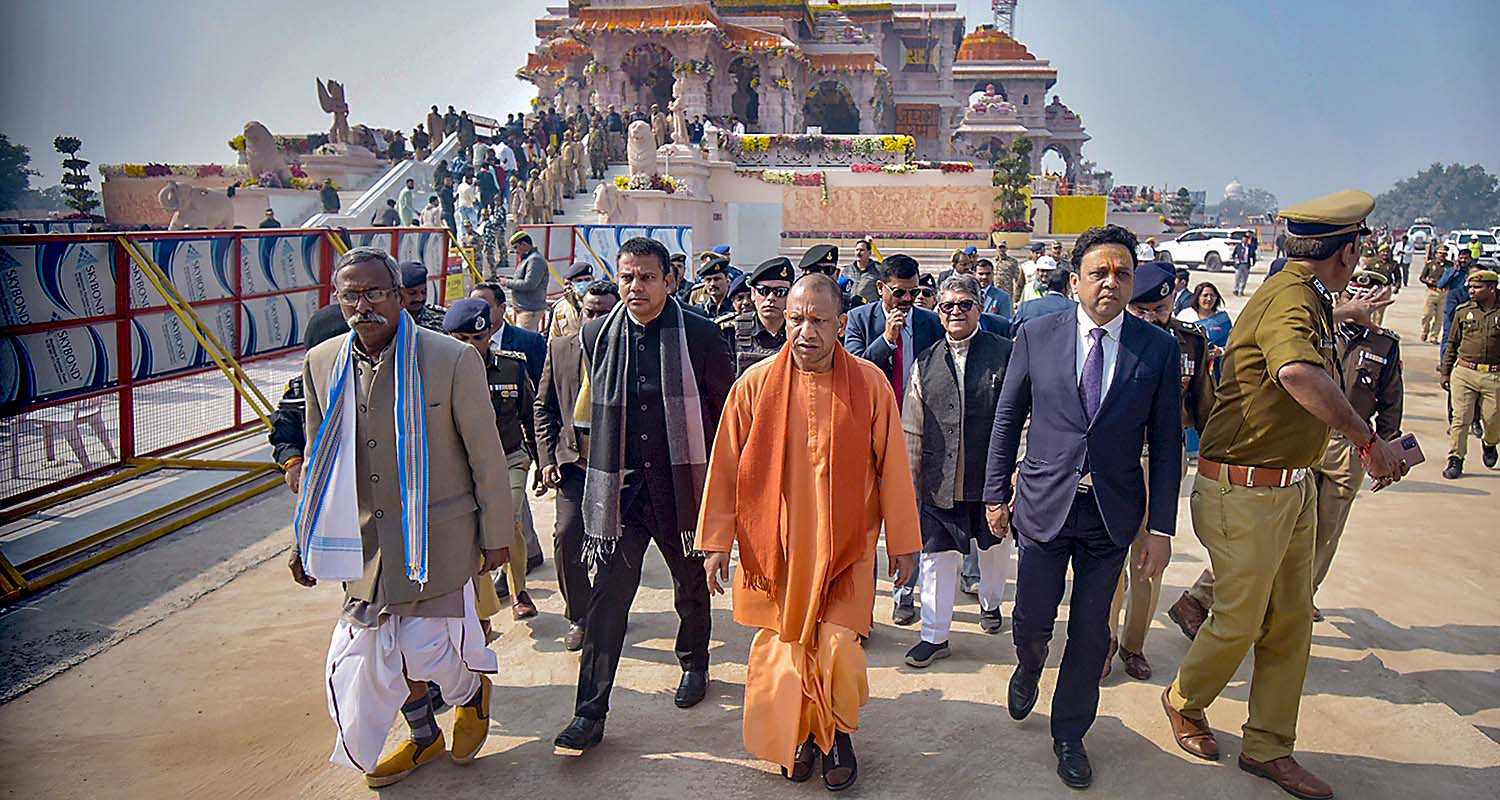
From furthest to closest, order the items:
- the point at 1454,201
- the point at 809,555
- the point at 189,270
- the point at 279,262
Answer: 1. the point at 1454,201
2. the point at 279,262
3. the point at 189,270
4. the point at 809,555

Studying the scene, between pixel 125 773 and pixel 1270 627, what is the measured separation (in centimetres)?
424

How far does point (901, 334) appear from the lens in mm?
4746

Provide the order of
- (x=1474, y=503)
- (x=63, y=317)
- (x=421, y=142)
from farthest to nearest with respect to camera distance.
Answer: (x=421, y=142)
(x=1474, y=503)
(x=63, y=317)

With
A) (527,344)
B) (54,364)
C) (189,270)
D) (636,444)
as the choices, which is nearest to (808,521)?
(636,444)

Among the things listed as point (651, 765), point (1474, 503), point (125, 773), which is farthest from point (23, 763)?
point (1474, 503)

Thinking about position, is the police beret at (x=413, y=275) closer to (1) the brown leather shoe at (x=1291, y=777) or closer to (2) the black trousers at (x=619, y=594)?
(2) the black trousers at (x=619, y=594)

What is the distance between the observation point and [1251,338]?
3225mm

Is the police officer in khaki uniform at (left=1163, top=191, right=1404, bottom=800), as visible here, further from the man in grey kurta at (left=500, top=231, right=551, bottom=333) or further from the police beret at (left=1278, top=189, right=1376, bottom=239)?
the man in grey kurta at (left=500, top=231, right=551, bottom=333)

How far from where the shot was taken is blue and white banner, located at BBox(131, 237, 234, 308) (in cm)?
673

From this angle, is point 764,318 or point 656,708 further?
point 764,318

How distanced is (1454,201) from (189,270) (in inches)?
4790

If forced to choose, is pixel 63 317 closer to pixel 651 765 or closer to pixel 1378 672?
pixel 651 765

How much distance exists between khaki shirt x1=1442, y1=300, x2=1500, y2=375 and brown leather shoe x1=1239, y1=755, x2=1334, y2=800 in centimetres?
655

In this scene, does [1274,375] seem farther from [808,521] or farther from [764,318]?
[764,318]
